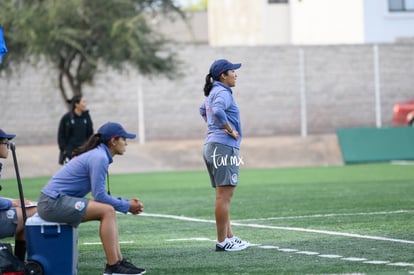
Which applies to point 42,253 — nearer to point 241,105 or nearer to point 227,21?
point 241,105

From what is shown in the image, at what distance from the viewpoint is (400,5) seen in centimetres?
4747

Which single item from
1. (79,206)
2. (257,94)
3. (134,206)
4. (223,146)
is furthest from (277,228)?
(257,94)

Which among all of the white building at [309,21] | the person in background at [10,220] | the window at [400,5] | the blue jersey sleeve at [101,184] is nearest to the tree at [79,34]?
the white building at [309,21]

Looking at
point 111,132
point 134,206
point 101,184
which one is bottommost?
point 134,206

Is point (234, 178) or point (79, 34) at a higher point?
point (79, 34)

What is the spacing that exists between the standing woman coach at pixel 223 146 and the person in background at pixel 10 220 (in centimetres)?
243

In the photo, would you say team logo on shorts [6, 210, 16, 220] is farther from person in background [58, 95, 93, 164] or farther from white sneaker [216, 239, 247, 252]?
person in background [58, 95, 93, 164]

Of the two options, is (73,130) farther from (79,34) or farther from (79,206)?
(79,206)

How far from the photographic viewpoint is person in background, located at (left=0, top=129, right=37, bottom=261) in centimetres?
1078

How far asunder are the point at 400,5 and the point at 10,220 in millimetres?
38590

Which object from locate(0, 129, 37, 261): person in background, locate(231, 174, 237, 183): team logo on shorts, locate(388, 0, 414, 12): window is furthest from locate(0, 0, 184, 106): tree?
locate(0, 129, 37, 261): person in background

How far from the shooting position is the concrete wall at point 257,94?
40562 mm

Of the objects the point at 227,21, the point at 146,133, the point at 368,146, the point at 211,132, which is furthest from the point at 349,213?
the point at 227,21

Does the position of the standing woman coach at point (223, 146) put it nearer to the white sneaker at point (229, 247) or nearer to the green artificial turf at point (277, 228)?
the white sneaker at point (229, 247)
